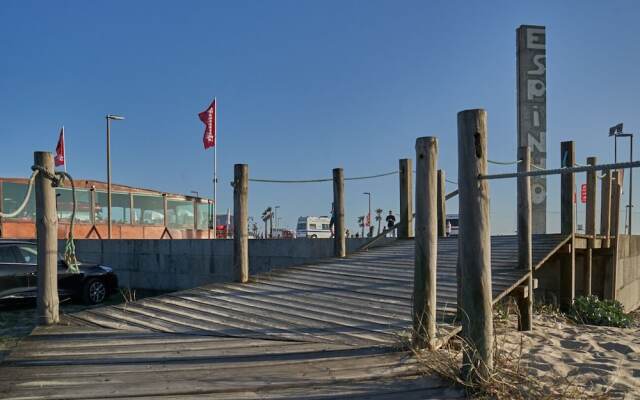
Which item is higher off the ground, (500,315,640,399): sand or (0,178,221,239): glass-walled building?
(0,178,221,239): glass-walled building

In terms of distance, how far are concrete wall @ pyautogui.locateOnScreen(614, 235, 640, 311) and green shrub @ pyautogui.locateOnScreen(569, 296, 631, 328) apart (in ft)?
8.50

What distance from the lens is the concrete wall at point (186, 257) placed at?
1212cm

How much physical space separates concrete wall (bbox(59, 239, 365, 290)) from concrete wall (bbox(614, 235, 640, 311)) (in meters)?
5.38

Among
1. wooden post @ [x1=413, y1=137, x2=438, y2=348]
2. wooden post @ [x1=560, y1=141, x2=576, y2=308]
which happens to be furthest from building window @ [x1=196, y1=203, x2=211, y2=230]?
wooden post @ [x1=413, y1=137, x2=438, y2=348]

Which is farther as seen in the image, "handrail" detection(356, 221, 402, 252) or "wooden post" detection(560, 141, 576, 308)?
"handrail" detection(356, 221, 402, 252)

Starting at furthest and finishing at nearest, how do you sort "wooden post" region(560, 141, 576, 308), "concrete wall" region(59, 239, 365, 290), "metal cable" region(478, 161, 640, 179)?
"concrete wall" region(59, 239, 365, 290), "wooden post" region(560, 141, 576, 308), "metal cable" region(478, 161, 640, 179)

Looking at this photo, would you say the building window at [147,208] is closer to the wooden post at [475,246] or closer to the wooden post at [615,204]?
the wooden post at [615,204]

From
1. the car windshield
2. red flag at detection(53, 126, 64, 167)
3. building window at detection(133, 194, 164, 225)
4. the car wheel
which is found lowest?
the car wheel

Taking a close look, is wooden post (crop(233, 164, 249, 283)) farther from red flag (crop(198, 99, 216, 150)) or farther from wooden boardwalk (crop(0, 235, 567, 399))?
red flag (crop(198, 99, 216, 150))

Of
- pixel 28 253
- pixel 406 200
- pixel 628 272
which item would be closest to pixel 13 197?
pixel 28 253

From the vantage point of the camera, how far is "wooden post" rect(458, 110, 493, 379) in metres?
3.62

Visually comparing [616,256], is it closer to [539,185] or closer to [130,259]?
[539,185]

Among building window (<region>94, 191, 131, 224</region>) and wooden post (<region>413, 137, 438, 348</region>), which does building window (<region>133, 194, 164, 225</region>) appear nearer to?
building window (<region>94, 191, 131, 224</region>)

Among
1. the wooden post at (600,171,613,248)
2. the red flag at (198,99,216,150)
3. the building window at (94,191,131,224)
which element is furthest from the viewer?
the red flag at (198,99,216,150)
